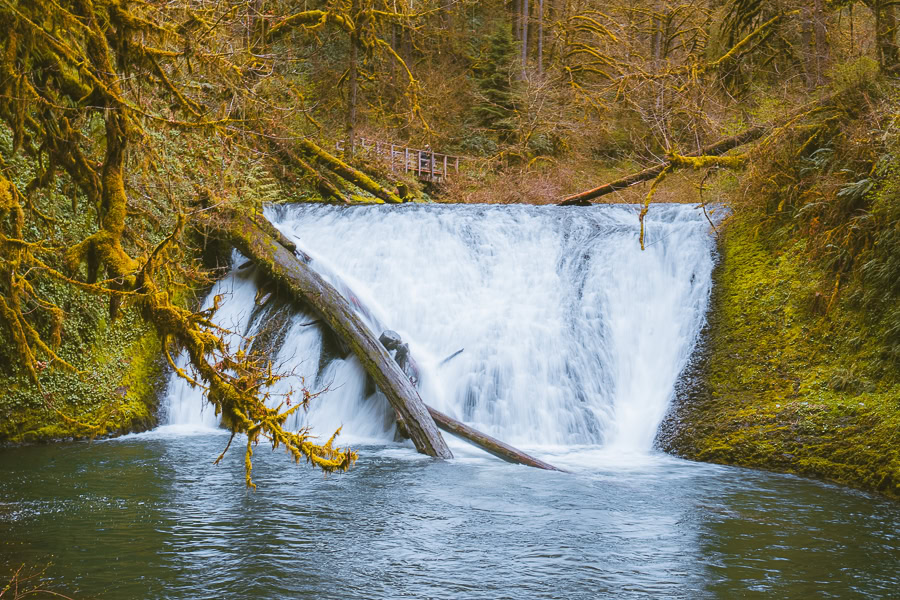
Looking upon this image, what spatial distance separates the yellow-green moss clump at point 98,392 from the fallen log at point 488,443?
163 inches

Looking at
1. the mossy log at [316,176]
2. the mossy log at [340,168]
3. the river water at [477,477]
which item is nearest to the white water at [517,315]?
the river water at [477,477]

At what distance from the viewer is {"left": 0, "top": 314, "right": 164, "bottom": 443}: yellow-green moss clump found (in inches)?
375

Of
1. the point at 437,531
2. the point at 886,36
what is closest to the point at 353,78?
the point at 886,36

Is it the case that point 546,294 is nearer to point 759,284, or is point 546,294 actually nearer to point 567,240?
point 567,240

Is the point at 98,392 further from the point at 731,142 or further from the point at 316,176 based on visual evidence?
the point at 731,142

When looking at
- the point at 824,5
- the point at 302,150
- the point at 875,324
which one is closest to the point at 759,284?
the point at 875,324

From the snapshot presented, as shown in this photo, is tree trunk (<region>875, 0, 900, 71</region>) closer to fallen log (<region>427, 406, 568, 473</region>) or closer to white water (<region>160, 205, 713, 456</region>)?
white water (<region>160, 205, 713, 456</region>)

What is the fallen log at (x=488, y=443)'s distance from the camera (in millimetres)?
8617

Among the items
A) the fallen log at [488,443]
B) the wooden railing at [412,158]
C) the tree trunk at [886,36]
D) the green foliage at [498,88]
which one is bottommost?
the fallen log at [488,443]

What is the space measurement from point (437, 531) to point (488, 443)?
8.99 feet

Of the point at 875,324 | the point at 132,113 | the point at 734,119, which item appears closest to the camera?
the point at 132,113

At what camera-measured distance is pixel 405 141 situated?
26.0 metres

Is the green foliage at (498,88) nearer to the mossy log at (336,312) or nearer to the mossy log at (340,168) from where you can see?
the mossy log at (340,168)

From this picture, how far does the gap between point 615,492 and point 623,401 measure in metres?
3.17
